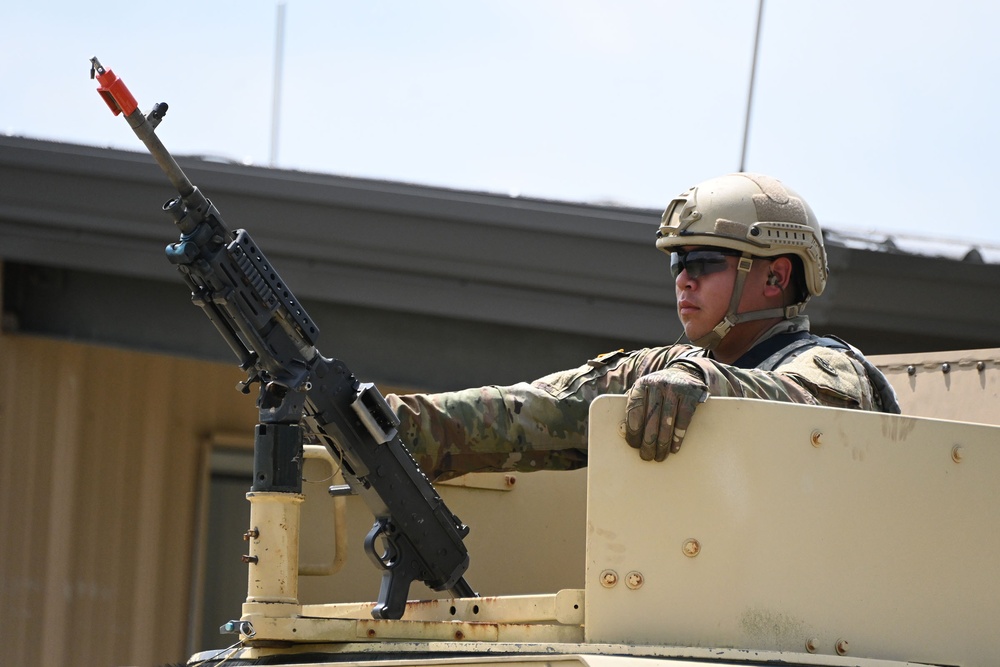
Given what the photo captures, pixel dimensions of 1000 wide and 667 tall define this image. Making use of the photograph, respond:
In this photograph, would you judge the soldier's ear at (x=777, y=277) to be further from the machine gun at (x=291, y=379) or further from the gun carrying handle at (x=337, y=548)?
the gun carrying handle at (x=337, y=548)

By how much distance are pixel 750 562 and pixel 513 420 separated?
1332mm

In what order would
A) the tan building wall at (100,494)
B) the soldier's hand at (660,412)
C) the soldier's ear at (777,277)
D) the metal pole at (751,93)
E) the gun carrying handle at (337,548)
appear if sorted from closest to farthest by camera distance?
the soldier's hand at (660,412), the gun carrying handle at (337,548), the soldier's ear at (777,277), the metal pole at (751,93), the tan building wall at (100,494)

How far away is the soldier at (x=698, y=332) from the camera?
4039 mm

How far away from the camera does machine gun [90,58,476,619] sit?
3.25m

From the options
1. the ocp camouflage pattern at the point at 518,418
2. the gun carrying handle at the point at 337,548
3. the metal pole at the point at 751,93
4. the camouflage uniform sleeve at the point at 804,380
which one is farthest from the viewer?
the metal pole at the point at 751,93

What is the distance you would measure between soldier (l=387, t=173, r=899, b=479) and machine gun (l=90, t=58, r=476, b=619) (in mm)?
515

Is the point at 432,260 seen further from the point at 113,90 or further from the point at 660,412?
the point at 660,412

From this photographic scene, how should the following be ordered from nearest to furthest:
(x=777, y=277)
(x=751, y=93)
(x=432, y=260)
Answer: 1. (x=777, y=277)
2. (x=432, y=260)
3. (x=751, y=93)

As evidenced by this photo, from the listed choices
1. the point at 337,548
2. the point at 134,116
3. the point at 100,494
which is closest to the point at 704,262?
the point at 337,548

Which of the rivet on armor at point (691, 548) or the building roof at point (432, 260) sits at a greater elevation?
the building roof at point (432, 260)

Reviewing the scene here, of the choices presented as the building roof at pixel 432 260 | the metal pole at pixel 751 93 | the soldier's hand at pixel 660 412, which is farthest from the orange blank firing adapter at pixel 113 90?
the metal pole at pixel 751 93

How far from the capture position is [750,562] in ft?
9.42

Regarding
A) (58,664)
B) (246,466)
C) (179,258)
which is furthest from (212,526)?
(179,258)

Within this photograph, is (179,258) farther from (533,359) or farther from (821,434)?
(533,359)
